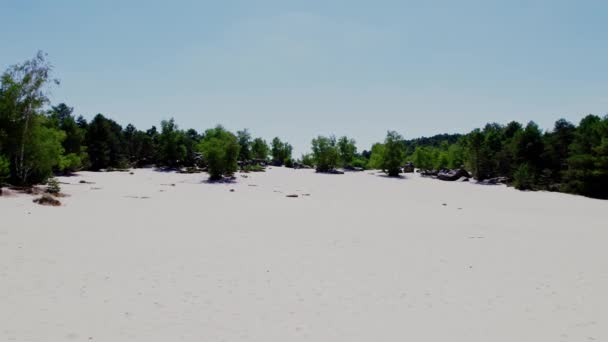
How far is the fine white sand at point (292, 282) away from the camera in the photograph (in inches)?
293

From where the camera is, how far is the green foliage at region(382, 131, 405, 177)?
280ft

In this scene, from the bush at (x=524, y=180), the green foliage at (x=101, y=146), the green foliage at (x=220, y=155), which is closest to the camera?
the bush at (x=524, y=180)

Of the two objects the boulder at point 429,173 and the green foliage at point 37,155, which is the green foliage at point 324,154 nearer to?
the boulder at point 429,173

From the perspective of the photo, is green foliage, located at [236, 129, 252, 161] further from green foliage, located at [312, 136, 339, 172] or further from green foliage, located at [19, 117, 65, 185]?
green foliage, located at [19, 117, 65, 185]

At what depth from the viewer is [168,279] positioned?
10.4m

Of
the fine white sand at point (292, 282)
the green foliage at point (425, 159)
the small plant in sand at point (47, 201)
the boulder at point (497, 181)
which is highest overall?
the green foliage at point (425, 159)

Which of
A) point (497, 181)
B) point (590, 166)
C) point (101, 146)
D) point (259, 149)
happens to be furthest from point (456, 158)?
point (101, 146)

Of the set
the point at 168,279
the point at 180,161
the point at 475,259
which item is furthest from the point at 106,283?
the point at 180,161

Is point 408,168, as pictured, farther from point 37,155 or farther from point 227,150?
point 37,155

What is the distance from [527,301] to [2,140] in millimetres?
43434

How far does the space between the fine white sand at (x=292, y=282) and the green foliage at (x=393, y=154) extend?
6469 centimetres

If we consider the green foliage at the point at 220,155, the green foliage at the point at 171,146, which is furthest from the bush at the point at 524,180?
the green foliage at the point at 171,146

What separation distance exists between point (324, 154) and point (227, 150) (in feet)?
112

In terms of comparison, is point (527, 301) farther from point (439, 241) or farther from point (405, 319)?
point (439, 241)
